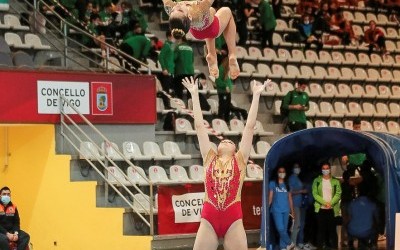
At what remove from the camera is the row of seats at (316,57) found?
22.2 m

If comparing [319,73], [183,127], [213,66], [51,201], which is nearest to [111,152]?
[51,201]

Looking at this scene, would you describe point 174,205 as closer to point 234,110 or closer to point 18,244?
point 18,244

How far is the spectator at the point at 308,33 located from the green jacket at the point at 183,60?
580 centimetres

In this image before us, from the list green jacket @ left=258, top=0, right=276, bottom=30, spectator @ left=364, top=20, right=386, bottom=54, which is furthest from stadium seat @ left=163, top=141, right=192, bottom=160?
spectator @ left=364, top=20, right=386, bottom=54

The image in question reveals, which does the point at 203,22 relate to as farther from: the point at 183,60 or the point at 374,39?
the point at 374,39

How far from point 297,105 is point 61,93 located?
5343mm

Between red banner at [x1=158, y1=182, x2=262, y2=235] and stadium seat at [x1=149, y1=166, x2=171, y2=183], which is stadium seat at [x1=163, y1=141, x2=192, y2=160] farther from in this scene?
red banner at [x1=158, y1=182, x2=262, y2=235]

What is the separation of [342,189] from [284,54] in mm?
6397

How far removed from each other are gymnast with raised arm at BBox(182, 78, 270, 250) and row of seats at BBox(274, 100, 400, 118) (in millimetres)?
11229

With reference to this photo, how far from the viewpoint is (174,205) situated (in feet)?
52.0

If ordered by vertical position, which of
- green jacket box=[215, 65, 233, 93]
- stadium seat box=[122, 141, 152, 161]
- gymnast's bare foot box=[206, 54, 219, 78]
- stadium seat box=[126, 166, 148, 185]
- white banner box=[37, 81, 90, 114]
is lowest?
stadium seat box=[126, 166, 148, 185]

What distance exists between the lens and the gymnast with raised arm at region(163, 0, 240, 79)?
880cm

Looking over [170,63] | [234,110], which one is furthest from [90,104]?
[234,110]

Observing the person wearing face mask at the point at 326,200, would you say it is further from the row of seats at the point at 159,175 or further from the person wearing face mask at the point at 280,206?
the row of seats at the point at 159,175
